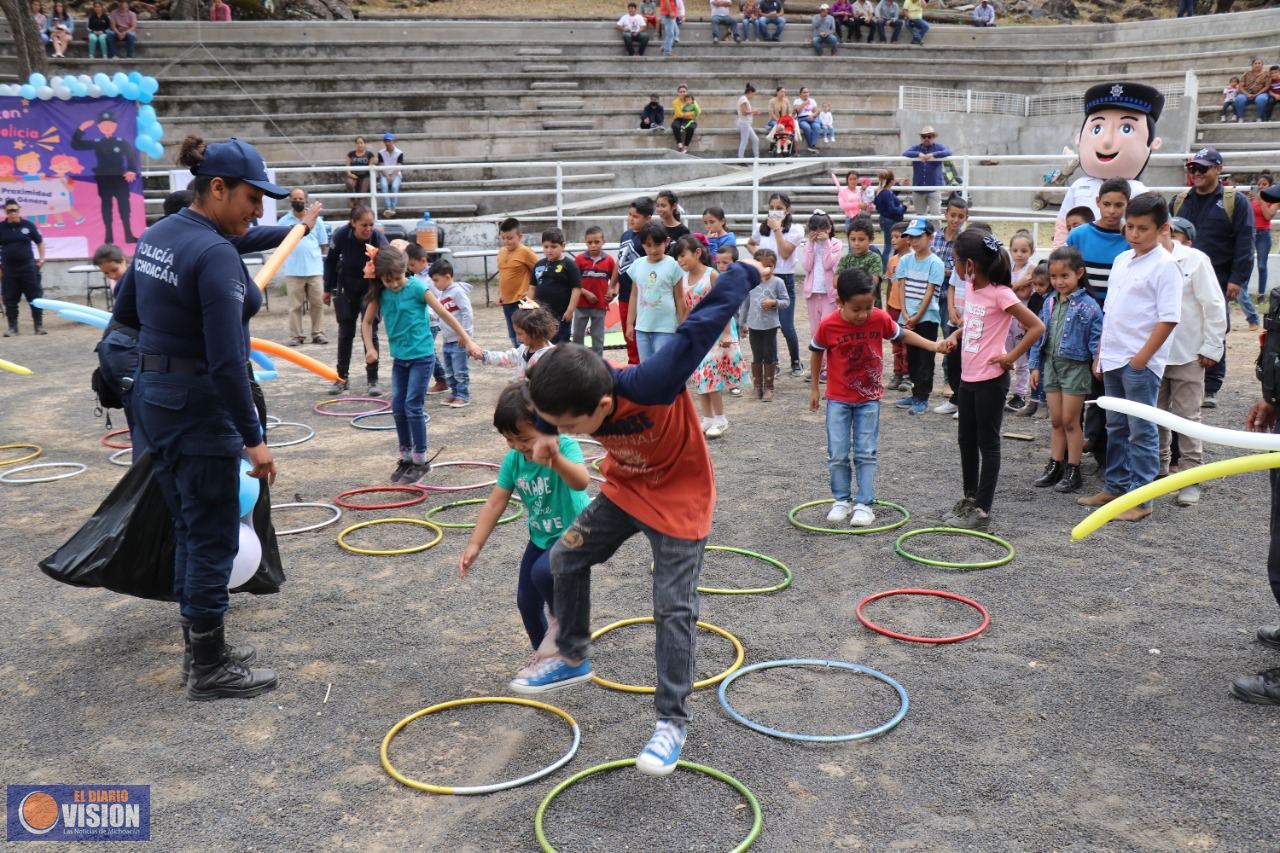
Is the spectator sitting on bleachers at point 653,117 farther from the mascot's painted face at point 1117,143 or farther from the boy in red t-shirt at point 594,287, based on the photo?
the mascot's painted face at point 1117,143

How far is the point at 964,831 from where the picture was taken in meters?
3.81

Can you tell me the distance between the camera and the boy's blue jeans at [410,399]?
8539 mm

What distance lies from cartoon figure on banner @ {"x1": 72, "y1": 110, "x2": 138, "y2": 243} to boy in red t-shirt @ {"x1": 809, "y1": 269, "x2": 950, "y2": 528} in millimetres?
15782

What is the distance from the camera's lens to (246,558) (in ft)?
18.1

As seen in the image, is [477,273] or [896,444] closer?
[896,444]

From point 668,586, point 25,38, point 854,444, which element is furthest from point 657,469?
point 25,38

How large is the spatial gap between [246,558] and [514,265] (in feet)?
20.7

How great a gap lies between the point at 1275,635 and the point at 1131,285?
2.71 meters

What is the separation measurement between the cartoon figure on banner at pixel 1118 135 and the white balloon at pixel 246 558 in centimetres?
768

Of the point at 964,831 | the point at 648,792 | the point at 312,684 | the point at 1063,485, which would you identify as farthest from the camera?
the point at 1063,485

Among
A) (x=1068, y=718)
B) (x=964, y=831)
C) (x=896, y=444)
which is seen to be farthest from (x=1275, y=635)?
(x=896, y=444)

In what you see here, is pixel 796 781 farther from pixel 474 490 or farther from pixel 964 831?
pixel 474 490

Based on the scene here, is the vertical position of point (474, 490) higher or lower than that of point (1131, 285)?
lower

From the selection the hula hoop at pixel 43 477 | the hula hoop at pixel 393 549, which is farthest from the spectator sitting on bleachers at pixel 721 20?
the hula hoop at pixel 393 549
